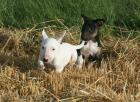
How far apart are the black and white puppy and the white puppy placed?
29 cm

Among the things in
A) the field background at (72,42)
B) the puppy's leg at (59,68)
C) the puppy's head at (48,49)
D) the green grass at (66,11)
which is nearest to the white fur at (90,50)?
the field background at (72,42)

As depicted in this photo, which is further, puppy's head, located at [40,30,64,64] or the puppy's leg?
the puppy's leg

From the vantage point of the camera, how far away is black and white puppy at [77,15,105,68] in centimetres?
956

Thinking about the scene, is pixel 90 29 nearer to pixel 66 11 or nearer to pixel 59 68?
pixel 59 68

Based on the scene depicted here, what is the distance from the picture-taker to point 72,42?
10703mm

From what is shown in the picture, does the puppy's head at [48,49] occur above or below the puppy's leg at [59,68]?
above

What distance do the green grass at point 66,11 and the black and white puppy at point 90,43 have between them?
82.2 inches

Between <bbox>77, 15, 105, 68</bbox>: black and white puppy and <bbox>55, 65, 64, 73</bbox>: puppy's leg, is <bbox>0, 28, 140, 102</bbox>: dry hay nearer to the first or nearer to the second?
<bbox>55, 65, 64, 73</bbox>: puppy's leg

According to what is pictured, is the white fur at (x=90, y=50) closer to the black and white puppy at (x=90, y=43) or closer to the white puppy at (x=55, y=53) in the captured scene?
the black and white puppy at (x=90, y=43)

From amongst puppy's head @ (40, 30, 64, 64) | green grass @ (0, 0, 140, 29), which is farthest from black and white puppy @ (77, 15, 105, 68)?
green grass @ (0, 0, 140, 29)

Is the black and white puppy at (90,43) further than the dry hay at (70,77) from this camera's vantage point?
Yes

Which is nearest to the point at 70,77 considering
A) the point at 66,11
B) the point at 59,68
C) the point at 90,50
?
the point at 59,68

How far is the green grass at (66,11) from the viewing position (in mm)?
11875

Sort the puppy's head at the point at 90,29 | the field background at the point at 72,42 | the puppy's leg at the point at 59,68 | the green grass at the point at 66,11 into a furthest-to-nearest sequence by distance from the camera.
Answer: the green grass at the point at 66,11
the puppy's head at the point at 90,29
the puppy's leg at the point at 59,68
the field background at the point at 72,42
